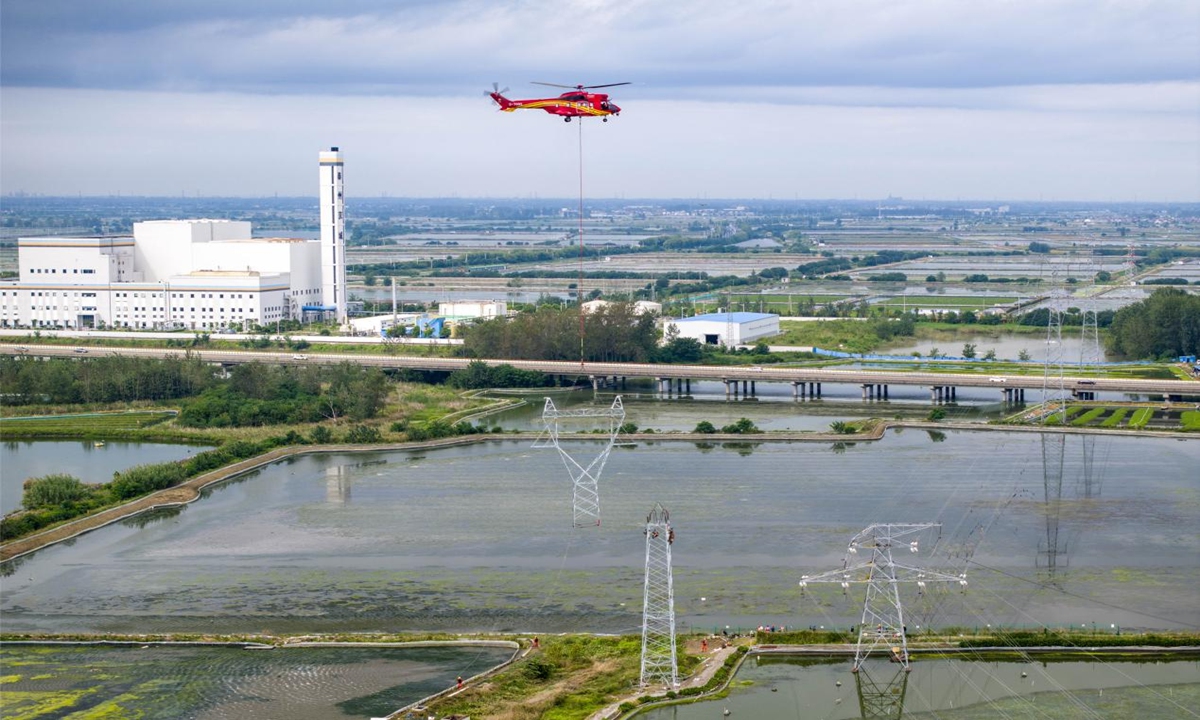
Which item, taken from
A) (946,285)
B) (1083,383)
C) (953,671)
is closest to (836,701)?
(953,671)

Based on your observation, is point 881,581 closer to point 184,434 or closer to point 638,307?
point 184,434

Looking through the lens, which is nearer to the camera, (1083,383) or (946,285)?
(1083,383)

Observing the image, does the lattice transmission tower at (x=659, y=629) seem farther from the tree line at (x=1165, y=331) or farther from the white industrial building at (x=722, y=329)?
the tree line at (x=1165, y=331)

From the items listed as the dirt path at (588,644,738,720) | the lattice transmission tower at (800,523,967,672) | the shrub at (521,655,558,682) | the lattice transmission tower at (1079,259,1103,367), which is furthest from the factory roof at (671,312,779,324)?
the shrub at (521,655,558,682)

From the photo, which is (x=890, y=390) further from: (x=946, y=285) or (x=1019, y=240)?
(x=1019, y=240)

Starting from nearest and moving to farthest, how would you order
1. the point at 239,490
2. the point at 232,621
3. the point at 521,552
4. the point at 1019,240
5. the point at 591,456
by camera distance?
the point at 232,621
the point at 521,552
the point at 239,490
the point at 591,456
the point at 1019,240

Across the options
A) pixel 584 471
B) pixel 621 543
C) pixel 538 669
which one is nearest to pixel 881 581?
pixel 538 669
